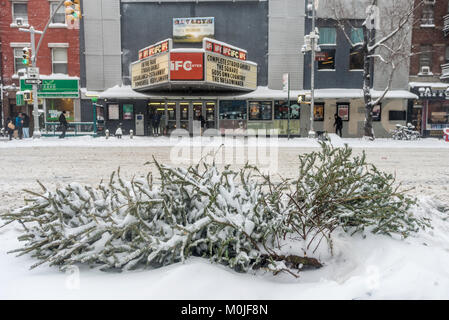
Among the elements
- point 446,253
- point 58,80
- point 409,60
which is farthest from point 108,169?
point 409,60

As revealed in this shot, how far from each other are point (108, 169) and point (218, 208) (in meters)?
6.11

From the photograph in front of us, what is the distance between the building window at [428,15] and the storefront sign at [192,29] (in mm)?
15739

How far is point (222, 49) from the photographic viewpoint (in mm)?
19922

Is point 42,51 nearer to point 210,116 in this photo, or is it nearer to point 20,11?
point 20,11

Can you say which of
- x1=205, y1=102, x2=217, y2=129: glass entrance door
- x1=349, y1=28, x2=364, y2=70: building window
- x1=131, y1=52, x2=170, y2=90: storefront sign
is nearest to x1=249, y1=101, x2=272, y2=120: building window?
x1=205, y1=102, x2=217, y2=129: glass entrance door

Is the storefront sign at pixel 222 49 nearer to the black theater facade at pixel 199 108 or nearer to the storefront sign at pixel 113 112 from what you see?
the black theater facade at pixel 199 108

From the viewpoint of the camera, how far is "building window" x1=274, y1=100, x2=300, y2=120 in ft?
78.6

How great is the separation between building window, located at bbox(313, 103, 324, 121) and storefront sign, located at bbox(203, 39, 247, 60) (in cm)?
672

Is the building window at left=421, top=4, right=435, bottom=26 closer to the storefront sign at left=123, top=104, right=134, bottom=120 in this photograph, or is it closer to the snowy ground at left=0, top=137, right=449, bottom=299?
the storefront sign at left=123, top=104, right=134, bottom=120

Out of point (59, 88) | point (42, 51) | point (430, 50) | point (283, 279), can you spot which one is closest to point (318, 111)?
point (430, 50)

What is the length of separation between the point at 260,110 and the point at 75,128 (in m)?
12.7

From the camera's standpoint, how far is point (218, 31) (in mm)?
24125

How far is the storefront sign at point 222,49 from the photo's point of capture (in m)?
19.0
